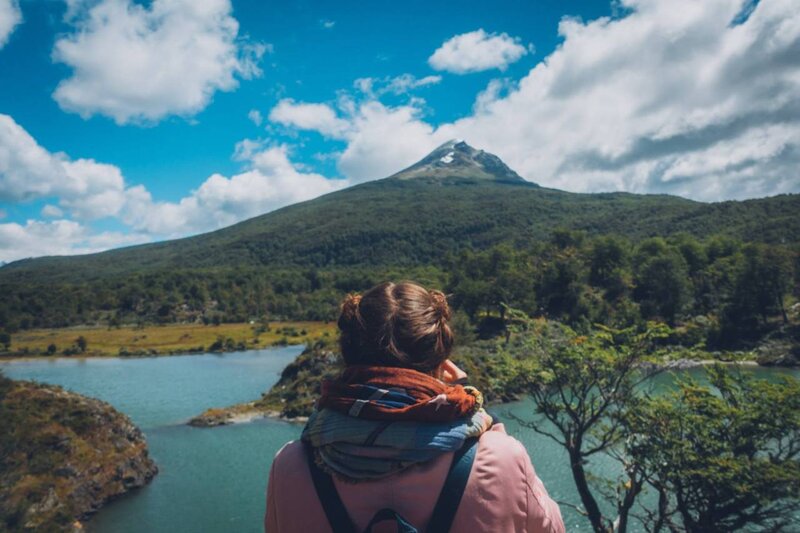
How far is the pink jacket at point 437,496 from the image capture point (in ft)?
5.11

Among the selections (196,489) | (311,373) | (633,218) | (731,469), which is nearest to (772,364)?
(311,373)

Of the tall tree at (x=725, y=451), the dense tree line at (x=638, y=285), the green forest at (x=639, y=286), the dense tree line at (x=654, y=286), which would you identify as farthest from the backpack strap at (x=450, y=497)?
the dense tree line at (x=654, y=286)

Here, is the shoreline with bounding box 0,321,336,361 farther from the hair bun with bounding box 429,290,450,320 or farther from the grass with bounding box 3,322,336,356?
the hair bun with bounding box 429,290,450,320

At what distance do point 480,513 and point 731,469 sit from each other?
10734 millimetres

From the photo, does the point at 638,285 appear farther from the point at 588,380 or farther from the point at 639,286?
the point at 588,380

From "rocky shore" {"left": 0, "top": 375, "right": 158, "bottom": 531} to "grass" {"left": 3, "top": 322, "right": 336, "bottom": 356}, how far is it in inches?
1471

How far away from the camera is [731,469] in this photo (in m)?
9.82

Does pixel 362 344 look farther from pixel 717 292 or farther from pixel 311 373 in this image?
pixel 717 292

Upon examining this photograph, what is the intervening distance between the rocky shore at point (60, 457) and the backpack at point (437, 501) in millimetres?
18328

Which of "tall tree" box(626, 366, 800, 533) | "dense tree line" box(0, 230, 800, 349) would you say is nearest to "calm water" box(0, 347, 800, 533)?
"tall tree" box(626, 366, 800, 533)

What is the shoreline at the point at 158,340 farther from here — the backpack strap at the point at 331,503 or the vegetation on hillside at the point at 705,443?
the backpack strap at the point at 331,503

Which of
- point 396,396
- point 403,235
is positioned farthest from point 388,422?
point 403,235

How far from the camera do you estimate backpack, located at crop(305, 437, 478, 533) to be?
154 centimetres

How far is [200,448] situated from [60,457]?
785 centimetres
